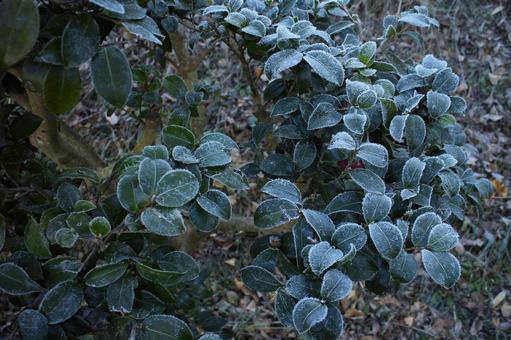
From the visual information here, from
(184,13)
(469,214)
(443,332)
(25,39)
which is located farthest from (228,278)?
(25,39)

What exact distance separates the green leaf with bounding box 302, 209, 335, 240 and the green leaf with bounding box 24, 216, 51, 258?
399mm

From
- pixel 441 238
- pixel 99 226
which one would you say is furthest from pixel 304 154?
pixel 99 226

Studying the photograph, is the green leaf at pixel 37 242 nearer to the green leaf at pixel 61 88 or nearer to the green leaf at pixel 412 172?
the green leaf at pixel 61 88

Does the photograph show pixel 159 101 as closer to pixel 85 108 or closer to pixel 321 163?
pixel 321 163

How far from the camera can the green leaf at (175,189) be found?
0.63 m

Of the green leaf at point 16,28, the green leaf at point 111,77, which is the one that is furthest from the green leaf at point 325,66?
the green leaf at point 16,28

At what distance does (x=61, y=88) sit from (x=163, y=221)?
214mm

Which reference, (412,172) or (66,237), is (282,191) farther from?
(66,237)

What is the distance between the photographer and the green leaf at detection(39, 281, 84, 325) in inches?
27.0

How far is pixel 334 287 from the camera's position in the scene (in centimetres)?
67

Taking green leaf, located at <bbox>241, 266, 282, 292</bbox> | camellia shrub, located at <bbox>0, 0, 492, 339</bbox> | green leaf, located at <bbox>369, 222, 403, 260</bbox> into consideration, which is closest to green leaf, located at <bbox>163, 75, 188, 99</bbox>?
camellia shrub, located at <bbox>0, 0, 492, 339</bbox>

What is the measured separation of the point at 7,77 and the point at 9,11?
0.34 meters

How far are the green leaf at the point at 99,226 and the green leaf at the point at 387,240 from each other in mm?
380

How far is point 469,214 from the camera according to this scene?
2.19 metres
